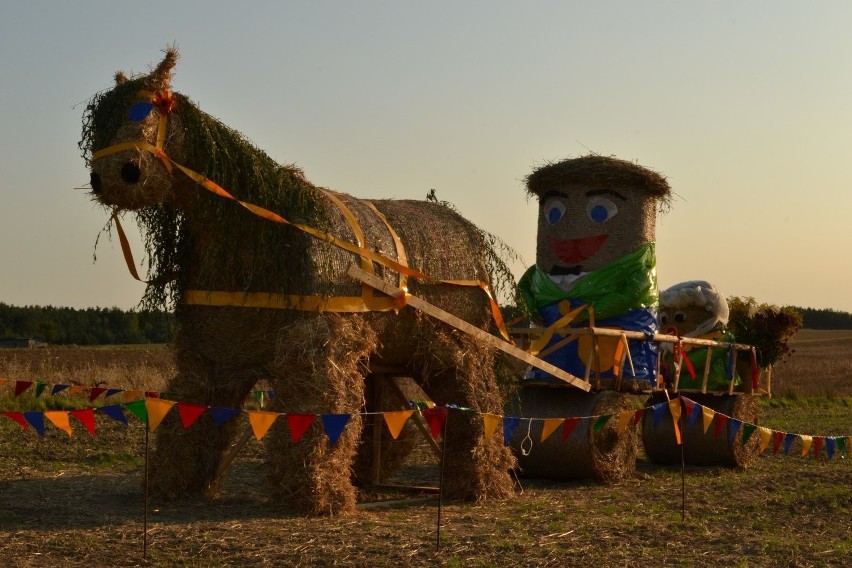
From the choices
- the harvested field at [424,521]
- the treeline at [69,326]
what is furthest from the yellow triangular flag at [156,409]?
the treeline at [69,326]

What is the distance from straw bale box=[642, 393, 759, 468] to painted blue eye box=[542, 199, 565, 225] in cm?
258

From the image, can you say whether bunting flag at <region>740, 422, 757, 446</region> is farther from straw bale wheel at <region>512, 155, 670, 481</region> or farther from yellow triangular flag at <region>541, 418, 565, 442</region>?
yellow triangular flag at <region>541, 418, 565, 442</region>

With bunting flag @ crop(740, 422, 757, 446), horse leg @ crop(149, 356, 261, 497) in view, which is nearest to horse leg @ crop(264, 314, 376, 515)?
horse leg @ crop(149, 356, 261, 497)

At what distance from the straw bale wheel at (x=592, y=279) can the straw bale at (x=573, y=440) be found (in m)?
0.01

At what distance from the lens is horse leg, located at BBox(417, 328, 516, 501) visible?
10.4m

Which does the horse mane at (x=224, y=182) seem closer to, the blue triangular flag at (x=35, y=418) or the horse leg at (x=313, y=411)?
the horse leg at (x=313, y=411)

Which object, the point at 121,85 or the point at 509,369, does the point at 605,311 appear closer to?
the point at 509,369

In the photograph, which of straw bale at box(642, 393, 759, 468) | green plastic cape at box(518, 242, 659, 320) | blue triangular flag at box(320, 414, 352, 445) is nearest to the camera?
blue triangular flag at box(320, 414, 352, 445)

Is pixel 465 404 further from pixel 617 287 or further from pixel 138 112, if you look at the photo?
pixel 138 112

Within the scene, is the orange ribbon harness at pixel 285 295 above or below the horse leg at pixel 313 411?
above

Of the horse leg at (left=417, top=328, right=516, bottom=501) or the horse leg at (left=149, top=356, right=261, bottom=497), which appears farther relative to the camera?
the horse leg at (left=417, top=328, right=516, bottom=501)

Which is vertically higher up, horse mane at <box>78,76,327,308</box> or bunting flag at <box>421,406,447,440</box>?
horse mane at <box>78,76,327,308</box>

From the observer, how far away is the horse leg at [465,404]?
1038 cm

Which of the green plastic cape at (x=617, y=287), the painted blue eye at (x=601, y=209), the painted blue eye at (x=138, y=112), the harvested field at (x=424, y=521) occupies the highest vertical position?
the painted blue eye at (x=601, y=209)
